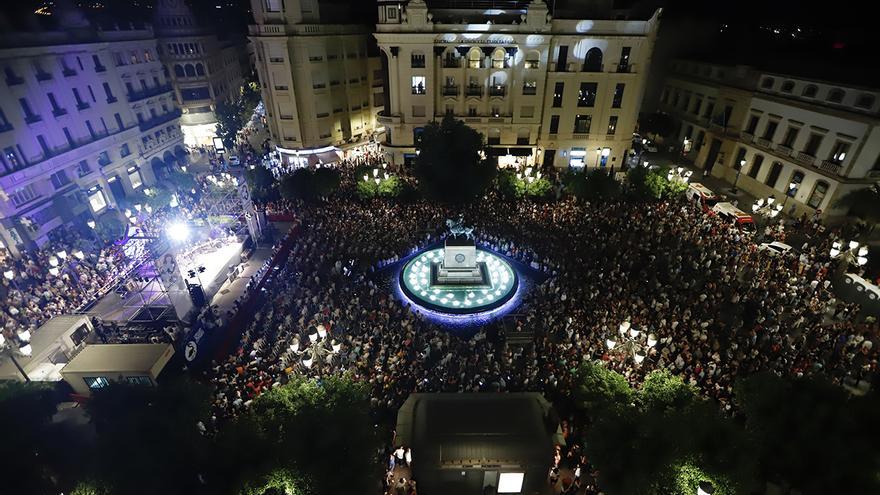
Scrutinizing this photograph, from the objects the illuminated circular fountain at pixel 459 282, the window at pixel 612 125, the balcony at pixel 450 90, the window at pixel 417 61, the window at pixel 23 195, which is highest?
the window at pixel 417 61

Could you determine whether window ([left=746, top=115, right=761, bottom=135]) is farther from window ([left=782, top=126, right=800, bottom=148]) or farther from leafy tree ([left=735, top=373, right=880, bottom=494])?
leafy tree ([left=735, top=373, right=880, bottom=494])

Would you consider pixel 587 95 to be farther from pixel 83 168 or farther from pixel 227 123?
pixel 83 168

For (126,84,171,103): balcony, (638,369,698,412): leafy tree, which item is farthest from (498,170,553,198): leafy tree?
(126,84,171,103): balcony

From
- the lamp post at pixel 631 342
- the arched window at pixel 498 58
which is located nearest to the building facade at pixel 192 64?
the arched window at pixel 498 58

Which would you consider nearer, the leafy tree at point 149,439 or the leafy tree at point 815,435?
the leafy tree at point 815,435

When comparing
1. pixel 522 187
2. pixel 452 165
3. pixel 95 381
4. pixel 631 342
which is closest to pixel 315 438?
pixel 631 342

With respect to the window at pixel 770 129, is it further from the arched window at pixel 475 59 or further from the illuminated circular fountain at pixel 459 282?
the illuminated circular fountain at pixel 459 282
